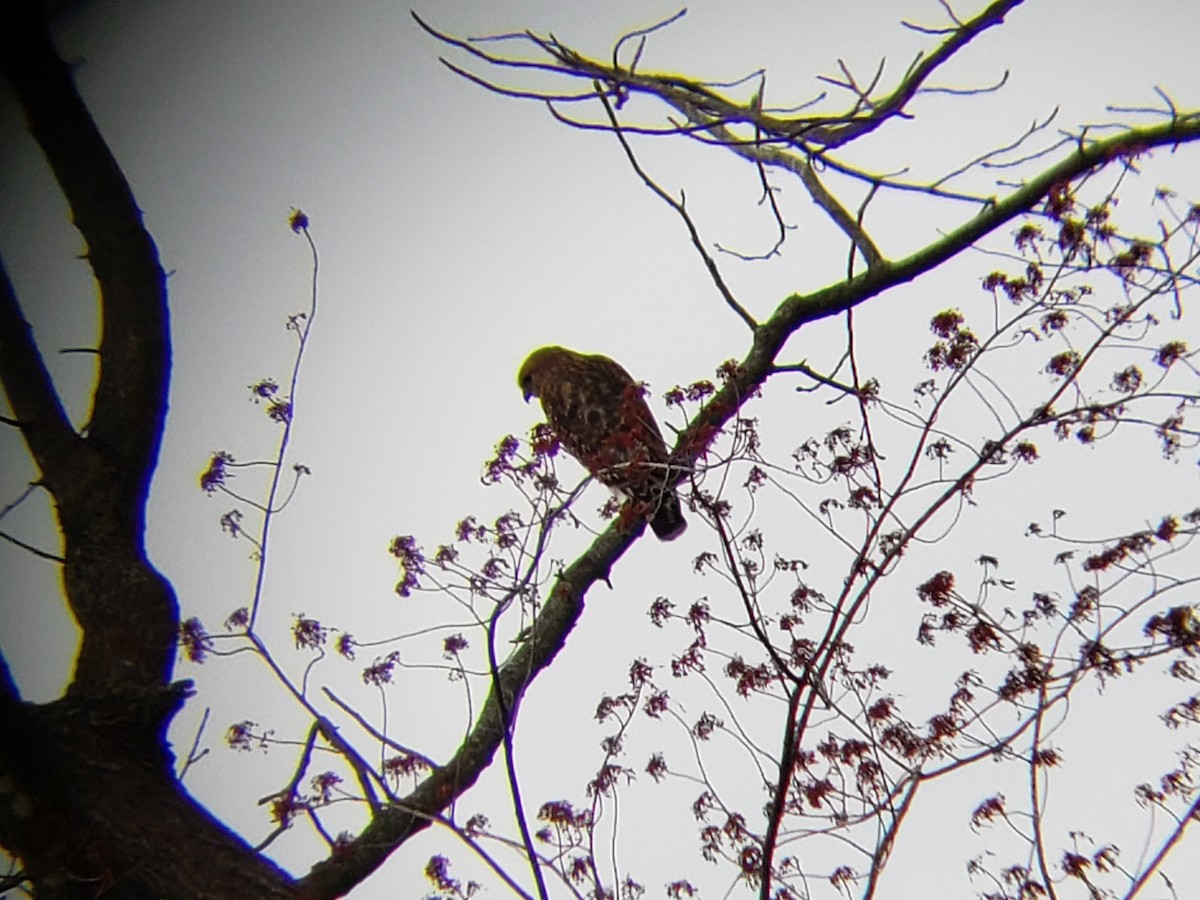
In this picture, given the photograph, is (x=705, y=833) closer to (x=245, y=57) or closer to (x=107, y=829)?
(x=107, y=829)

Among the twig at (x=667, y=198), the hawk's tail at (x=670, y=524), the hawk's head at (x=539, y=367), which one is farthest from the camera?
the hawk's head at (x=539, y=367)

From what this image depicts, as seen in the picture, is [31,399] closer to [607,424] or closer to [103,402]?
[103,402]

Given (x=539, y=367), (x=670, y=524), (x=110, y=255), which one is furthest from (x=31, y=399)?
(x=539, y=367)

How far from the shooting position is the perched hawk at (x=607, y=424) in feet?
6.66

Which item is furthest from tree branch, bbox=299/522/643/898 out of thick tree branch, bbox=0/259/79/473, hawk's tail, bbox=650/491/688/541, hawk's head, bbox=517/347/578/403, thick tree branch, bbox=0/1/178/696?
hawk's head, bbox=517/347/578/403

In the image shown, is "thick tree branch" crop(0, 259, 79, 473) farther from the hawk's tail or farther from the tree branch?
the hawk's tail

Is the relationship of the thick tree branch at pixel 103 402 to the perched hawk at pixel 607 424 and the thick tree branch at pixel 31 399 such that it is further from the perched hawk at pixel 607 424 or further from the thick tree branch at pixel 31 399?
the perched hawk at pixel 607 424

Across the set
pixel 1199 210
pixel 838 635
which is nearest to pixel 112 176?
pixel 838 635

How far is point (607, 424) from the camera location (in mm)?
3334

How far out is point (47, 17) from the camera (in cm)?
234

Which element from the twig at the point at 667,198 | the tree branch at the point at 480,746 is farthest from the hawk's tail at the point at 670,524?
the twig at the point at 667,198

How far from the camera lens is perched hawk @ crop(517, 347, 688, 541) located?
2.03 meters

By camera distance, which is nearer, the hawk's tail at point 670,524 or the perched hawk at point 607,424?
the perched hawk at point 607,424

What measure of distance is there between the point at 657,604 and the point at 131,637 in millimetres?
1147
